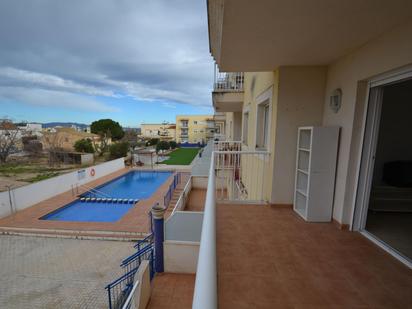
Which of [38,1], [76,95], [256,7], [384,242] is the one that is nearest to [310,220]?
[384,242]

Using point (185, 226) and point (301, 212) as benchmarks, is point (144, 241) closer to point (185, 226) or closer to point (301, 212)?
point (185, 226)

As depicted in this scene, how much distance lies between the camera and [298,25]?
1991mm

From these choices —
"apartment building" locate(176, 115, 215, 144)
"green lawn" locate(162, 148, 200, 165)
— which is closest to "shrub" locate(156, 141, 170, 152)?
"green lawn" locate(162, 148, 200, 165)

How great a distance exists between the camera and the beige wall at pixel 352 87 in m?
2.07

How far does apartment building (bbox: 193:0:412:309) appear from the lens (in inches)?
68.4

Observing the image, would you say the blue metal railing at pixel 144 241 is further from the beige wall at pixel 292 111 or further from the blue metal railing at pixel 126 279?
the beige wall at pixel 292 111

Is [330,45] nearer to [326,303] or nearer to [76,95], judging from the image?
[326,303]

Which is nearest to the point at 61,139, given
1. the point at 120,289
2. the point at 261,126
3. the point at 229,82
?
the point at 229,82

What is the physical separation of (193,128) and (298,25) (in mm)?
48572

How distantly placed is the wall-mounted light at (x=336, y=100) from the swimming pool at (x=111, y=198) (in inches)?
470

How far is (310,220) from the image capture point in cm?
319

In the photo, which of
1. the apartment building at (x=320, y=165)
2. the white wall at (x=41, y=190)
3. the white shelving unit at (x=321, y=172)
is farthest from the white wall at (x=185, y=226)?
the white wall at (x=41, y=190)

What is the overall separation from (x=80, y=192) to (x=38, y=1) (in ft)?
41.0

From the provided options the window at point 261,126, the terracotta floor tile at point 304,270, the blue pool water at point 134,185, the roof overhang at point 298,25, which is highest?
the roof overhang at point 298,25
